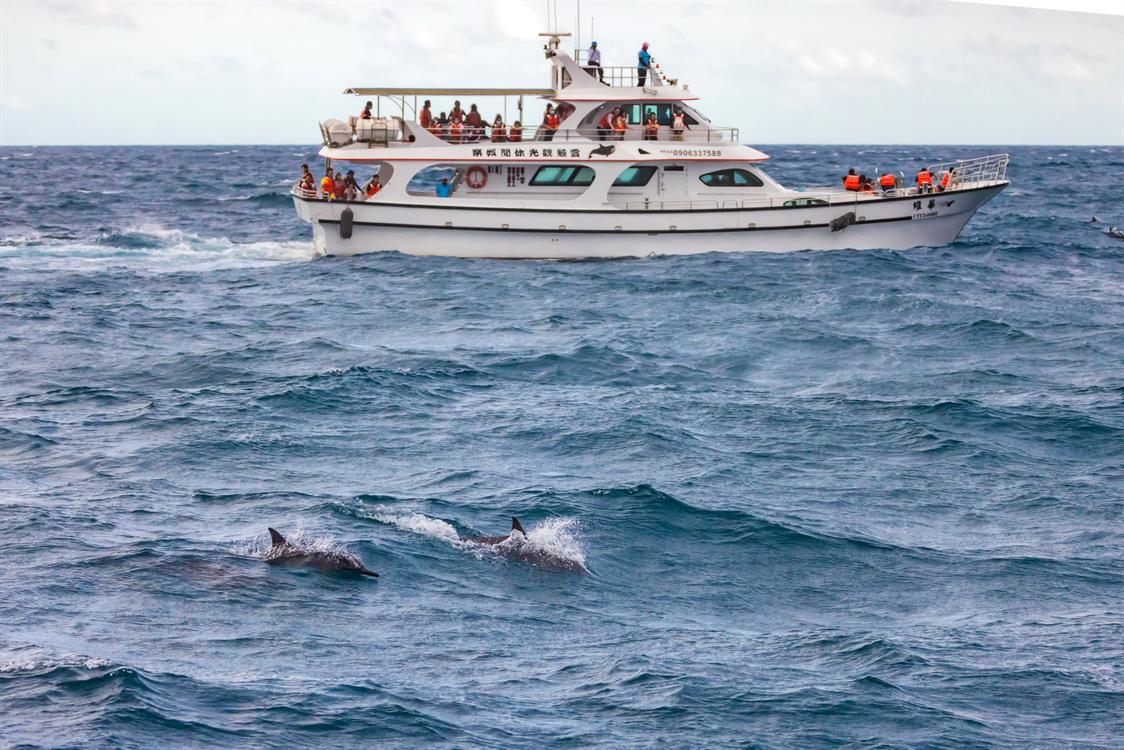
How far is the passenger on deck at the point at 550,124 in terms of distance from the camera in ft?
Result: 132

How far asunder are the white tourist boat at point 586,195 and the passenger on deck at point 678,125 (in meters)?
Result: 0.06

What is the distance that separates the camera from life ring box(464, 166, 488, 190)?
4069cm

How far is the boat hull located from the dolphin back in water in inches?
946

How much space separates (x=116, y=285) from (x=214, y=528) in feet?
71.2

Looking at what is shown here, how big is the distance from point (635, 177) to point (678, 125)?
76.8 inches

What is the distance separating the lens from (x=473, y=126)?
4081cm

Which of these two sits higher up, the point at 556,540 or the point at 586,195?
the point at 586,195

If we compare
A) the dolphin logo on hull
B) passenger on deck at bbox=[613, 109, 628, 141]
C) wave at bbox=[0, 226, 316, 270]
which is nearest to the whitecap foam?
the dolphin logo on hull

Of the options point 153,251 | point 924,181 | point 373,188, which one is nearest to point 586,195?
point 373,188

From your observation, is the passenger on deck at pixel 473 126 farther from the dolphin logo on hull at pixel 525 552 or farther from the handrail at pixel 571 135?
the dolphin logo on hull at pixel 525 552

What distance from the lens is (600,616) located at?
15031 millimetres

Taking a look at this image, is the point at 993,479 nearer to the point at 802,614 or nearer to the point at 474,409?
the point at 802,614

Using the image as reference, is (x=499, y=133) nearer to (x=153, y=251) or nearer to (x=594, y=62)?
(x=594, y=62)

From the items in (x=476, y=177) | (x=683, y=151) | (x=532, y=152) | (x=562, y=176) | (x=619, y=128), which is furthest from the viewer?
(x=476, y=177)
